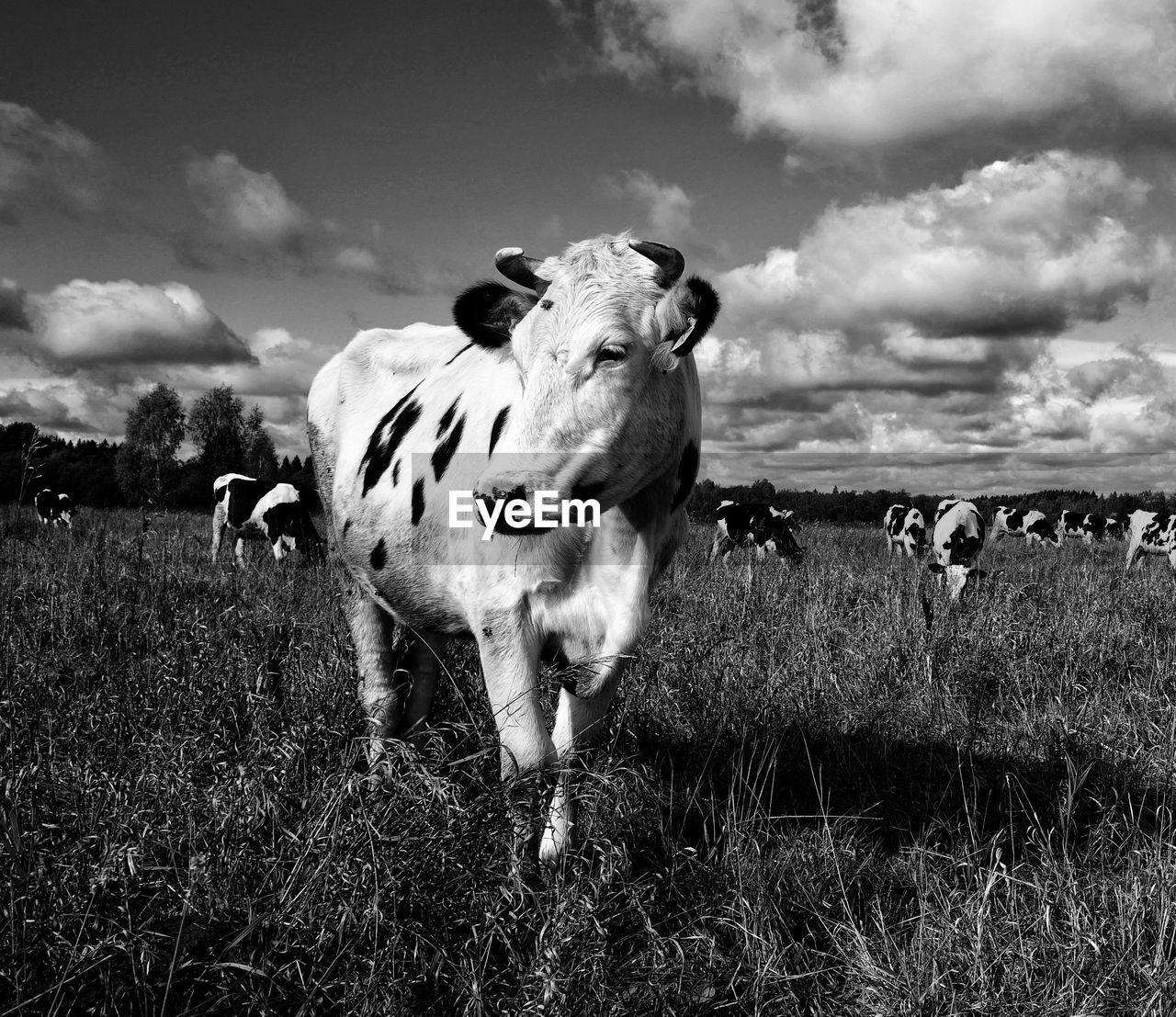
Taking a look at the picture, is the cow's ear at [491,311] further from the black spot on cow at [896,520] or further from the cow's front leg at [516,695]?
the black spot on cow at [896,520]

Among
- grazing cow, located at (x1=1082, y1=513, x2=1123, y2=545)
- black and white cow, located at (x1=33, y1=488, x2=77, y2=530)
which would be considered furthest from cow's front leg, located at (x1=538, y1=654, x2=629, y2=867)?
grazing cow, located at (x1=1082, y1=513, x2=1123, y2=545)

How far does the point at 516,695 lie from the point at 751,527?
17438 mm

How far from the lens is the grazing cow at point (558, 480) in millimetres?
2805

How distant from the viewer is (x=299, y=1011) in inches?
70.1

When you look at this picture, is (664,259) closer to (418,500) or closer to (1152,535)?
(418,500)

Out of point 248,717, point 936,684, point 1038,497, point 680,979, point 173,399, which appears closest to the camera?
point 680,979

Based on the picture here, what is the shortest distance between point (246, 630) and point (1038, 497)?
68941 mm

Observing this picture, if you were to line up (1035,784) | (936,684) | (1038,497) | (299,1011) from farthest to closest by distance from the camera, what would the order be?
(1038,497)
(936,684)
(1035,784)
(299,1011)

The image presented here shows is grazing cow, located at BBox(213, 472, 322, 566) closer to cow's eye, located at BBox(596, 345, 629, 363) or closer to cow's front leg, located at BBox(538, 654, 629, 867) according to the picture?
cow's front leg, located at BBox(538, 654, 629, 867)

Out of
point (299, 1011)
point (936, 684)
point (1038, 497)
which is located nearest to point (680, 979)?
point (299, 1011)

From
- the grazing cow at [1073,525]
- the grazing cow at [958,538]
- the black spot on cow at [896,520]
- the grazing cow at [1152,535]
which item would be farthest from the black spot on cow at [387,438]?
the grazing cow at [1073,525]

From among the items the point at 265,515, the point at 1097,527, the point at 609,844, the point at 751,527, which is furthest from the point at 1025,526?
the point at 609,844

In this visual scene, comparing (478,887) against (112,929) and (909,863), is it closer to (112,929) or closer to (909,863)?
(112,929)

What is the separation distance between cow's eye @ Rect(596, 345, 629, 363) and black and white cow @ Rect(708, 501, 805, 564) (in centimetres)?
1614
